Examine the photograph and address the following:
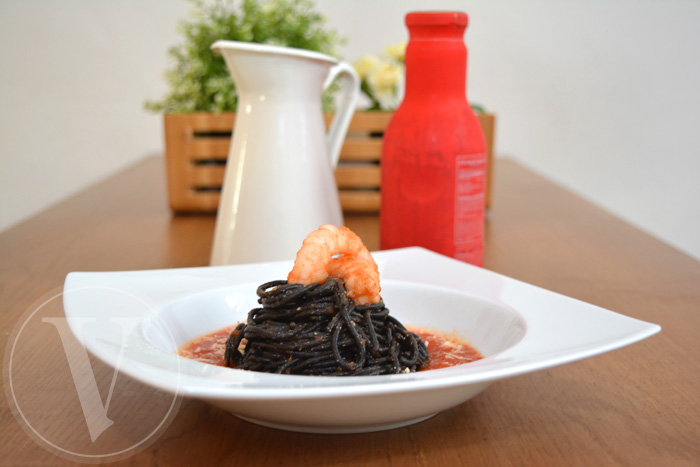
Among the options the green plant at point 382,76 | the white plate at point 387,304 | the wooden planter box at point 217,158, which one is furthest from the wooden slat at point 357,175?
the white plate at point 387,304

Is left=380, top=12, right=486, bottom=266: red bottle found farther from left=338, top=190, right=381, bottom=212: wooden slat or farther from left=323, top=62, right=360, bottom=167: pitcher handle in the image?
left=338, top=190, right=381, bottom=212: wooden slat

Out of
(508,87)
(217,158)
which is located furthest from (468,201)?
(508,87)

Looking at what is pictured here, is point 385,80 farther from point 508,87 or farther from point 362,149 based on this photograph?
point 508,87

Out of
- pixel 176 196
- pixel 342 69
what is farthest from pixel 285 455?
pixel 176 196

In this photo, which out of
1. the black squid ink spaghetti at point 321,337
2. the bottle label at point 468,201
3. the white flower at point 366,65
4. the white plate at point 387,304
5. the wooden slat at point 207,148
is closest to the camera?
the white plate at point 387,304

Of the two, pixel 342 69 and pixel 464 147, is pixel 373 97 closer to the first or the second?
pixel 342 69

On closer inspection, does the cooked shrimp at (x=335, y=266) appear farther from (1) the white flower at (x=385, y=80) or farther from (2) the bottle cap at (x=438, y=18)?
(1) the white flower at (x=385, y=80)
